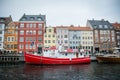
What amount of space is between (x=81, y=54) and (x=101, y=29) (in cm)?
2638

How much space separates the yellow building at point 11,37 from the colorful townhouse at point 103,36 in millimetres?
30117

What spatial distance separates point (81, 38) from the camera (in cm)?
6297

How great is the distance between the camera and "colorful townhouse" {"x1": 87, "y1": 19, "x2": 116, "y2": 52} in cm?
6247

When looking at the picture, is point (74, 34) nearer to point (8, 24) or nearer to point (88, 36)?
point (88, 36)

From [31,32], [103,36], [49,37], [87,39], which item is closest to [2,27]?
[31,32]

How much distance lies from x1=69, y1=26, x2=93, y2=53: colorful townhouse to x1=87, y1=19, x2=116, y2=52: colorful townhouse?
203 cm

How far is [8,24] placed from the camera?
192ft

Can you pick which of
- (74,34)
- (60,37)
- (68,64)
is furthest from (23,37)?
(68,64)

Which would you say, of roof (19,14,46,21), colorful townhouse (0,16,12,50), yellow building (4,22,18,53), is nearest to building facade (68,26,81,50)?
roof (19,14,46,21)

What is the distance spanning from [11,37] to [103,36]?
3602cm

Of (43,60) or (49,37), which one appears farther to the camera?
(49,37)

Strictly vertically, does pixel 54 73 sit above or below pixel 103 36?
below

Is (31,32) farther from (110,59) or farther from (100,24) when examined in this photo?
(110,59)

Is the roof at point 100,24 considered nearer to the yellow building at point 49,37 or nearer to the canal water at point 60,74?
the yellow building at point 49,37
